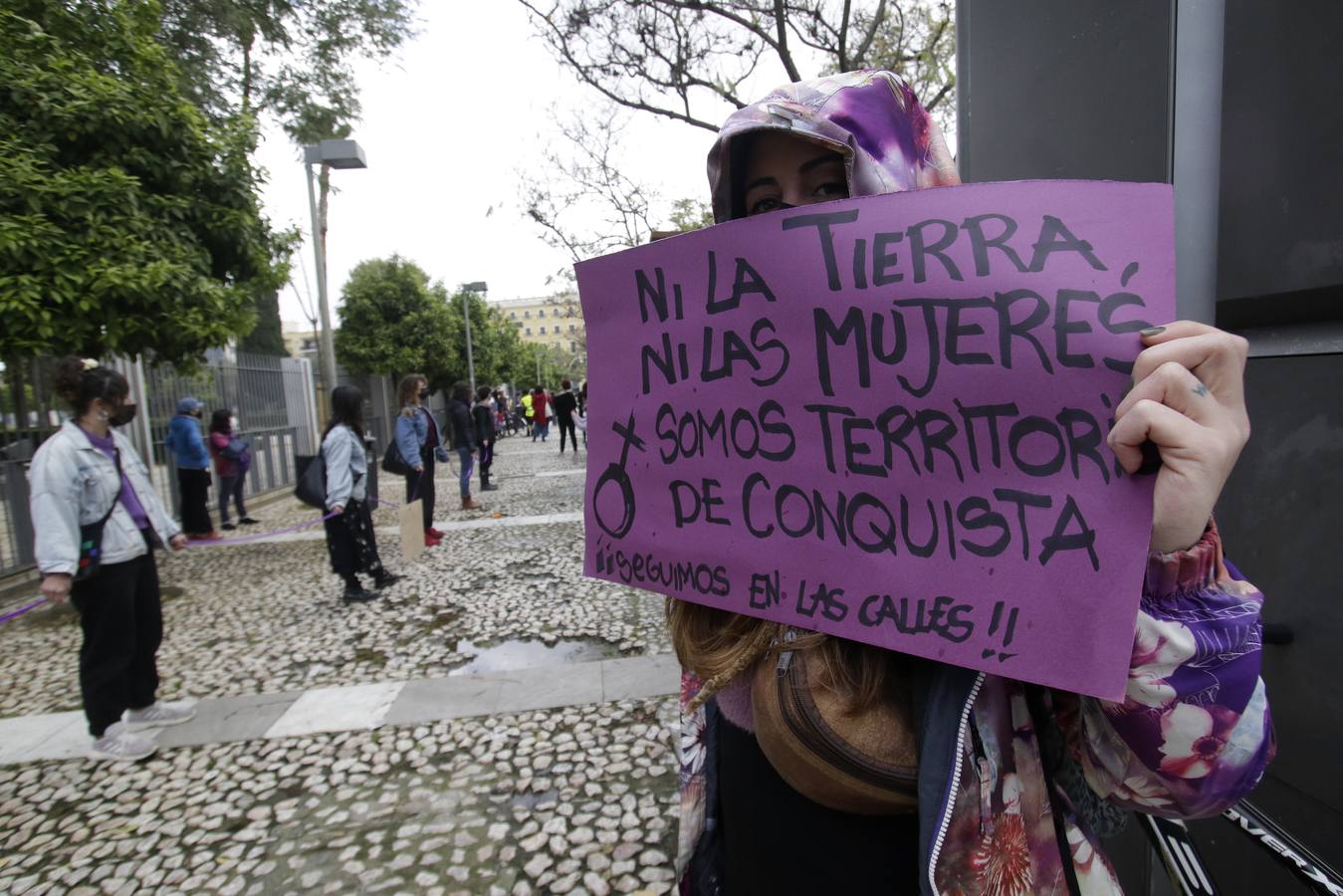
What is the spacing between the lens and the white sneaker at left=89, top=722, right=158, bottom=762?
3.40 m

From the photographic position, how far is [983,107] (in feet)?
7.66

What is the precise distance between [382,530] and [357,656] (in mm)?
4882

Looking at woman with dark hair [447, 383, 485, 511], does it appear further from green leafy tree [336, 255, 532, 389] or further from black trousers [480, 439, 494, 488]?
green leafy tree [336, 255, 532, 389]

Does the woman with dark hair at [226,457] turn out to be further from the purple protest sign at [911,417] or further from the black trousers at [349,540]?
the purple protest sign at [911,417]

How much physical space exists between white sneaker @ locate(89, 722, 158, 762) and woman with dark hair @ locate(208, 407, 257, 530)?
6996 millimetres

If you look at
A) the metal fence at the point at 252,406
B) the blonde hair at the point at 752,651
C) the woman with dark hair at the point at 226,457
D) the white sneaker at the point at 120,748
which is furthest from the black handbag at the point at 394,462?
the blonde hair at the point at 752,651

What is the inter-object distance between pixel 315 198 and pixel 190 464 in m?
5.43

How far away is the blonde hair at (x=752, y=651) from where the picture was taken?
954mm

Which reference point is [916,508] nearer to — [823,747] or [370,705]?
[823,747]

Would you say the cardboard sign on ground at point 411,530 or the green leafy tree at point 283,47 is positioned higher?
the green leafy tree at point 283,47

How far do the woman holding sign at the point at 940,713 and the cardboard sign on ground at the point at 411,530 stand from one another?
19.3 ft

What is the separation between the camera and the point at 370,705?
12.6 feet

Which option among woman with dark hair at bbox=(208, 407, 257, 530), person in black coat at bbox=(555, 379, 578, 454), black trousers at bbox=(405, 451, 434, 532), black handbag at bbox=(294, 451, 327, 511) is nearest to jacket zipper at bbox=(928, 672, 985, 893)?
black handbag at bbox=(294, 451, 327, 511)

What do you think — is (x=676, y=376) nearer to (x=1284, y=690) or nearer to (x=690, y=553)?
(x=690, y=553)
